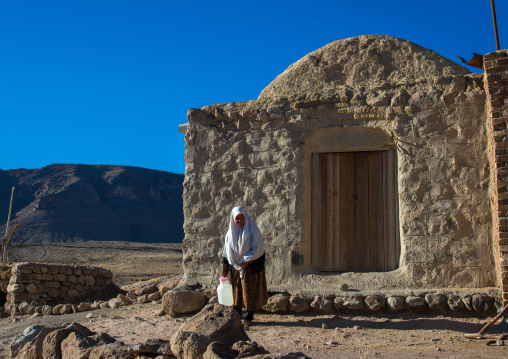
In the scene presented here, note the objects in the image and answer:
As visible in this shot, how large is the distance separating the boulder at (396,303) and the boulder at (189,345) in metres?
2.57

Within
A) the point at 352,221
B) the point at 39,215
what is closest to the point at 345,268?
the point at 352,221

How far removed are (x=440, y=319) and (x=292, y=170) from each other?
2108 millimetres

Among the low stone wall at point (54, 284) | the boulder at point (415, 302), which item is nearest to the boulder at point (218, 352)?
the boulder at point (415, 302)

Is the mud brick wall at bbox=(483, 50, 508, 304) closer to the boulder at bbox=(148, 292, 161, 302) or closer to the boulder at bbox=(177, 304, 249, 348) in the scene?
the boulder at bbox=(177, 304, 249, 348)

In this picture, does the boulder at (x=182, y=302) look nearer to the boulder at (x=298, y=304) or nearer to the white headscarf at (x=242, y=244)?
the white headscarf at (x=242, y=244)

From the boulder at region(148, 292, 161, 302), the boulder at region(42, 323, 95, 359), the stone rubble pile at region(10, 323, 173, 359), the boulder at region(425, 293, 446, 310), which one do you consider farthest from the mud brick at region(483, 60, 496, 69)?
the boulder at region(148, 292, 161, 302)

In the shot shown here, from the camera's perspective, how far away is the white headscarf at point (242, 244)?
525cm

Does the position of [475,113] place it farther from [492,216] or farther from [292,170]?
[292,170]

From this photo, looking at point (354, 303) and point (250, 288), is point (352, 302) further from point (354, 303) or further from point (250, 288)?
point (250, 288)

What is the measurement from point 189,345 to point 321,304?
2.56 metres

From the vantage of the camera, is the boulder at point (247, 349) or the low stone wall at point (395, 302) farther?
the low stone wall at point (395, 302)

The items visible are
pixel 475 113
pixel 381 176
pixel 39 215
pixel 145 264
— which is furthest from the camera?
pixel 39 215

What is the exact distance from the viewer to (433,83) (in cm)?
549

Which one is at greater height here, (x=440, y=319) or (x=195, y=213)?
(x=195, y=213)
